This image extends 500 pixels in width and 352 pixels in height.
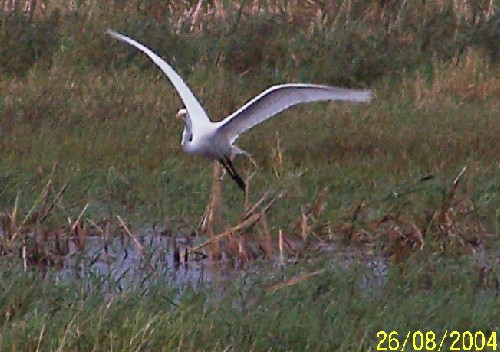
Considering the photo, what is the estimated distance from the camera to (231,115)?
6531 mm

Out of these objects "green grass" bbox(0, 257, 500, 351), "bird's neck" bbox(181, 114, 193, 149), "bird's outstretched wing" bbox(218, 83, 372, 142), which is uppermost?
"bird's outstretched wing" bbox(218, 83, 372, 142)

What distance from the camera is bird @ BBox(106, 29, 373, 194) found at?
20.2 feet

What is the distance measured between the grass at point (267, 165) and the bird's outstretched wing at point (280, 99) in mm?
416

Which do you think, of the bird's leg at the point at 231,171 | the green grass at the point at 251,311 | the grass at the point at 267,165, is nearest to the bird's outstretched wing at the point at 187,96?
the bird's leg at the point at 231,171

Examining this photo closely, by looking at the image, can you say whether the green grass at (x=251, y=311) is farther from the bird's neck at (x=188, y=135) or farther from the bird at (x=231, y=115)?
the bird's neck at (x=188, y=135)

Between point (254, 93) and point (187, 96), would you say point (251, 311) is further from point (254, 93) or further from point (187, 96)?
point (254, 93)

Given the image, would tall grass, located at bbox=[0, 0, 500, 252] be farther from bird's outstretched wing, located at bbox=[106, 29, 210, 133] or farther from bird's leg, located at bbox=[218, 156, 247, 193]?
bird's outstretched wing, located at bbox=[106, 29, 210, 133]

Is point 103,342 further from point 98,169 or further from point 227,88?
point 227,88

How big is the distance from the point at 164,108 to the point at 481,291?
12.0ft

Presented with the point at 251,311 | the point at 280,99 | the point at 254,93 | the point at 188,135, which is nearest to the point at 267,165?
the point at 188,135

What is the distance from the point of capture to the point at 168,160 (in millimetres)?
7762

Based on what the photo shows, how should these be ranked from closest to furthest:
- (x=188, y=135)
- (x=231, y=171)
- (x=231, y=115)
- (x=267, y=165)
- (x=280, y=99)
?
(x=280, y=99), (x=231, y=115), (x=188, y=135), (x=231, y=171), (x=267, y=165)

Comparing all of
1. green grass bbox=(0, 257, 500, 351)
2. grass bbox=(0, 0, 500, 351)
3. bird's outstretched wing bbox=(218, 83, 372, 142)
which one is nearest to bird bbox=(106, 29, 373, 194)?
bird's outstretched wing bbox=(218, 83, 372, 142)

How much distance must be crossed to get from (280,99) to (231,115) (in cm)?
32
